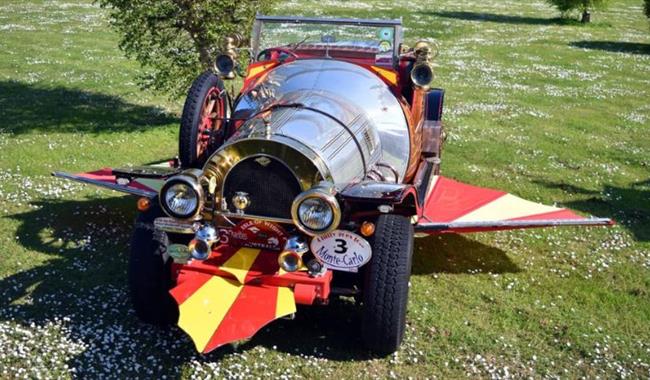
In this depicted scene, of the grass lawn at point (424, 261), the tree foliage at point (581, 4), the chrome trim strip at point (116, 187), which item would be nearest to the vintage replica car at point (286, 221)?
the chrome trim strip at point (116, 187)

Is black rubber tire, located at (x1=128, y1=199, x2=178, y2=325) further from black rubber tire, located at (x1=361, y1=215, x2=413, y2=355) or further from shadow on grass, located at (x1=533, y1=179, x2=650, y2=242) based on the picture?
shadow on grass, located at (x1=533, y1=179, x2=650, y2=242)

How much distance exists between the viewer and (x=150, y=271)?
15.3 ft

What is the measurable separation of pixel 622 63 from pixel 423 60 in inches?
660

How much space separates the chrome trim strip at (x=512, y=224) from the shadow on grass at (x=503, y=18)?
1011 inches

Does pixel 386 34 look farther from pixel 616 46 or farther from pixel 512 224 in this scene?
pixel 616 46

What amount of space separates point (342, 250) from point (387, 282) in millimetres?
395

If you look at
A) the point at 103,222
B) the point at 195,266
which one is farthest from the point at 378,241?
the point at 103,222

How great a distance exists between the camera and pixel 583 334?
16.8ft

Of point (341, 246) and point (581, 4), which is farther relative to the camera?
point (581, 4)

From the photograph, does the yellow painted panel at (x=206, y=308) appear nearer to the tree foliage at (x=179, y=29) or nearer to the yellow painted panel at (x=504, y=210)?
the yellow painted panel at (x=504, y=210)

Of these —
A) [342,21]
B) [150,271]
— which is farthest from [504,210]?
[150,271]

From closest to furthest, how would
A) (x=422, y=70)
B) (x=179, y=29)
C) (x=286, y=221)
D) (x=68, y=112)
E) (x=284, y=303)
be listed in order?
(x=284, y=303) → (x=286, y=221) → (x=422, y=70) → (x=179, y=29) → (x=68, y=112)

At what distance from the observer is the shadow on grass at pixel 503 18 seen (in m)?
29.9

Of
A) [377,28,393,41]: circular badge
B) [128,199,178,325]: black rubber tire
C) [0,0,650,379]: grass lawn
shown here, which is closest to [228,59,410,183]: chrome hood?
[377,28,393,41]: circular badge
